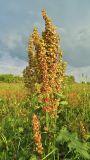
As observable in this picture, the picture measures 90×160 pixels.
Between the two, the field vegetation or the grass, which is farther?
the grass

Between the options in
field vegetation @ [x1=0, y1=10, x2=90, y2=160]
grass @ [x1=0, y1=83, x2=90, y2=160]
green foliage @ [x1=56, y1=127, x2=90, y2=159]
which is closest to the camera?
green foliage @ [x1=56, y1=127, x2=90, y2=159]

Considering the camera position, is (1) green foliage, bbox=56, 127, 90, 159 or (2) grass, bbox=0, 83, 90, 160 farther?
(2) grass, bbox=0, 83, 90, 160

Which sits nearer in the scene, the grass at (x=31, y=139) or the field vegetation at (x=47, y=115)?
the field vegetation at (x=47, y=115)

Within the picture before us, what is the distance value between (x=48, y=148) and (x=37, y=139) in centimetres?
102

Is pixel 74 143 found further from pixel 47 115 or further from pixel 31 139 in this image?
pixel 31 139

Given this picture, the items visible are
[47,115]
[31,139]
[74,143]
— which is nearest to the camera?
[74,143]

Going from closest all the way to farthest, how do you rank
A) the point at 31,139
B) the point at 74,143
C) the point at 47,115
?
the point at 74,143, the point at 47,115, the point at 31,139

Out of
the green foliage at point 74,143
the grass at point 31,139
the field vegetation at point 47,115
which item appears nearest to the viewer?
the green foliage at point 74,143

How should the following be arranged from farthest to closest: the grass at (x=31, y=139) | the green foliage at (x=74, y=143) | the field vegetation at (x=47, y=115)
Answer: the grass at (x=31, y=139), the field vegetation at (x=47, y=115), the green foliage at (x=74, y=143)

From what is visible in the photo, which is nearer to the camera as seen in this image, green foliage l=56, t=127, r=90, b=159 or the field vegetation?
green foliage l=56, t=127, r=90, b=159

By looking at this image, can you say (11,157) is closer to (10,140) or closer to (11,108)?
(10,140)

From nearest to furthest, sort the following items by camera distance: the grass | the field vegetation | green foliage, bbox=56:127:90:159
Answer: green foliage, bbox=56:127:90:159, the field vegetation, the grass

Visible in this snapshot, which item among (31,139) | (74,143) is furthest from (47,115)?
(31,139)

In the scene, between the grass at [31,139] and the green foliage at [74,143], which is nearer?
the green foliage at [74,143]
